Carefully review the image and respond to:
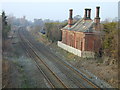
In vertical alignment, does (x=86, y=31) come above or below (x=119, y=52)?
above

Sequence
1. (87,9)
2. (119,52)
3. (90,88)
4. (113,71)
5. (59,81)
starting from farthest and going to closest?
(87,9), (113,71), (119,52), (59,81), (90,88)

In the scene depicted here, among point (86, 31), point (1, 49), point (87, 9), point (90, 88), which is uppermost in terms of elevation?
point (87, 9)

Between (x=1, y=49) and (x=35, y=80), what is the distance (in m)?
12.4

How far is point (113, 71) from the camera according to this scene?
1789cm

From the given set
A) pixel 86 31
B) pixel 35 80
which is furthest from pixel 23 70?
pixel 86 31

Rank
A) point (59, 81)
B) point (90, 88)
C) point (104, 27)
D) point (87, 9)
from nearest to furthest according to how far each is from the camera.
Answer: point (90, 88) < point (59, 81) < point (104, 27) < point (87, 9)

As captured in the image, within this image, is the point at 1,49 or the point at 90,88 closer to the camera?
the point at 90,88

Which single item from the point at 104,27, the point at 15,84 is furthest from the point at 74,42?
the point at 15,84

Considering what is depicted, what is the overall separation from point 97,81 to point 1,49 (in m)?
15.8

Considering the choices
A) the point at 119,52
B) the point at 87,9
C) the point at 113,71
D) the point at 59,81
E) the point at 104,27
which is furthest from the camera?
the point at 87,9

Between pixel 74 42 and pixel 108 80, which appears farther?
pixel 74 42

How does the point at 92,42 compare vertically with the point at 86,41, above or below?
below

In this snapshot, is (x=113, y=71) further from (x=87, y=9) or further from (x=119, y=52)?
(x=87, y=9)

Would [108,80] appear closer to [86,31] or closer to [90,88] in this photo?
[90,88]
